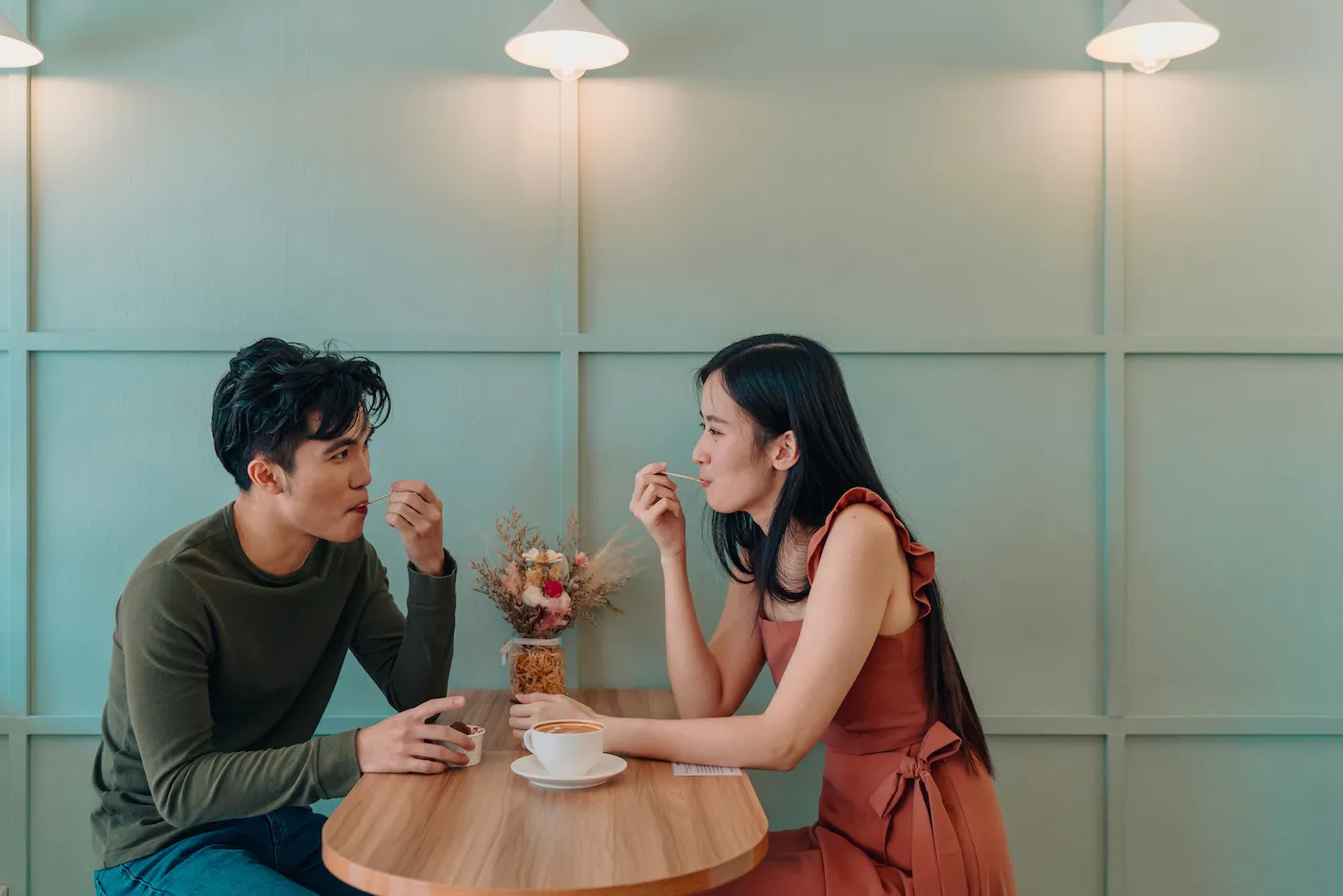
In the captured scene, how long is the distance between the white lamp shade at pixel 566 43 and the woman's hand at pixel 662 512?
0.79m

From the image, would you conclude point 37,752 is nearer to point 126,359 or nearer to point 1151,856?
point 126,359

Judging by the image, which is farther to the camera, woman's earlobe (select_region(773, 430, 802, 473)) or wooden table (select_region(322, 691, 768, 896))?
woman's earlobe (select_region(773, 430, 802, 473))

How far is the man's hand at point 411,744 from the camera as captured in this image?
1.32 m

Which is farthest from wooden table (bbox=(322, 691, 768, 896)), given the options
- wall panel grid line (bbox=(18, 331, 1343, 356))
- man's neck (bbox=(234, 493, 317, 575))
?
wall panel grid line (bbox=(18, 331, 1343, 356))

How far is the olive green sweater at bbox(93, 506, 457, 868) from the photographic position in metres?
1.31

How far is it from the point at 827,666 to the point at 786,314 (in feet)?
2.99

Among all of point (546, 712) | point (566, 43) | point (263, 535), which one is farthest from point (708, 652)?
point (566, 43)

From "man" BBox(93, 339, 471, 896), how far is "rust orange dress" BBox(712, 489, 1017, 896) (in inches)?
20.5

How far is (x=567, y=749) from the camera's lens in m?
1.27

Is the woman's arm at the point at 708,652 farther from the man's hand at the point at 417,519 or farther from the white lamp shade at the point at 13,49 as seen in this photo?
the white lamp shade at the point at 13,49

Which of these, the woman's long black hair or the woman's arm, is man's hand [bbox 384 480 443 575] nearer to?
the woman's arm

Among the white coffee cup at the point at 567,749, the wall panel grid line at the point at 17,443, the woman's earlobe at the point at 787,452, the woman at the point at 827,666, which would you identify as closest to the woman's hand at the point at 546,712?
the woman at the point at 827,666

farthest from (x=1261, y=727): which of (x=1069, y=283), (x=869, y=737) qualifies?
(x=869, y=737)

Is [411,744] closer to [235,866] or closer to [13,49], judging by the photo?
[235,866]
